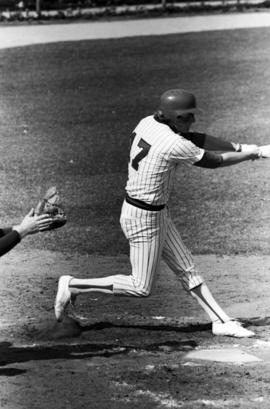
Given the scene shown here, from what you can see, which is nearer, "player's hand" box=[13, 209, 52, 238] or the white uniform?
"player's hand" box=[13, 209, 52, 238]

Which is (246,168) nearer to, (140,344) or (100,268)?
(100,268)

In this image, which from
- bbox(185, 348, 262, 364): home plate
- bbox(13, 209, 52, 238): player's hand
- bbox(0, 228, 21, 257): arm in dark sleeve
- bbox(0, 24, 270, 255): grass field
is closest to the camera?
bbox(13, 209, 52, 238): player's hand

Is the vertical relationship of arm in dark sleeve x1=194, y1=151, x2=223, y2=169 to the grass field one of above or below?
above

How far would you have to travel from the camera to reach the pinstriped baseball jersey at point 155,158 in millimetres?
7660

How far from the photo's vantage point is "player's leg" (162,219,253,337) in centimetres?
808

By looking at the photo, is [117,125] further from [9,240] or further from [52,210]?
[9,240]

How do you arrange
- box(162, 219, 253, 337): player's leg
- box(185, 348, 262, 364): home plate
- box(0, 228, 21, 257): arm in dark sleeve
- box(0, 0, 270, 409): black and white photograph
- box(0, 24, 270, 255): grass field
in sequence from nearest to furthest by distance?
box(0, 228, 21, 257): arm in dark sleeve < box(0, 0, 270, 409): black and white photograph < box(185, 348, 262, 364): home plate < box(162, 219, 253, 337): player's leg < box(0, 24, 270, 255): grass field

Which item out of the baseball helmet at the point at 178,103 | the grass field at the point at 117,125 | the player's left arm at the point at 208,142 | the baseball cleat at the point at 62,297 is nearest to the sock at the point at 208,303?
the baseball cleat at the point at 62,297

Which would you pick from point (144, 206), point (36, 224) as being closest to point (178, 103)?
point (144, 206)

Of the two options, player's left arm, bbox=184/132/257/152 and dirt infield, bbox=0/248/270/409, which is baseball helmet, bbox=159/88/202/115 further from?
dirt infield, bbox=0/248/270/409

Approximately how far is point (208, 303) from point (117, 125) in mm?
9957

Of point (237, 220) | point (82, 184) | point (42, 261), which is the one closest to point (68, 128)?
point (82, 184)

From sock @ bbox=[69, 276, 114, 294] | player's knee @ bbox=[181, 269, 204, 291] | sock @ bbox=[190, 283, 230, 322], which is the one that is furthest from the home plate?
sock @ bbox=[69, 276, 114, 294]

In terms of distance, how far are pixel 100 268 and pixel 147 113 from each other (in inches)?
336
